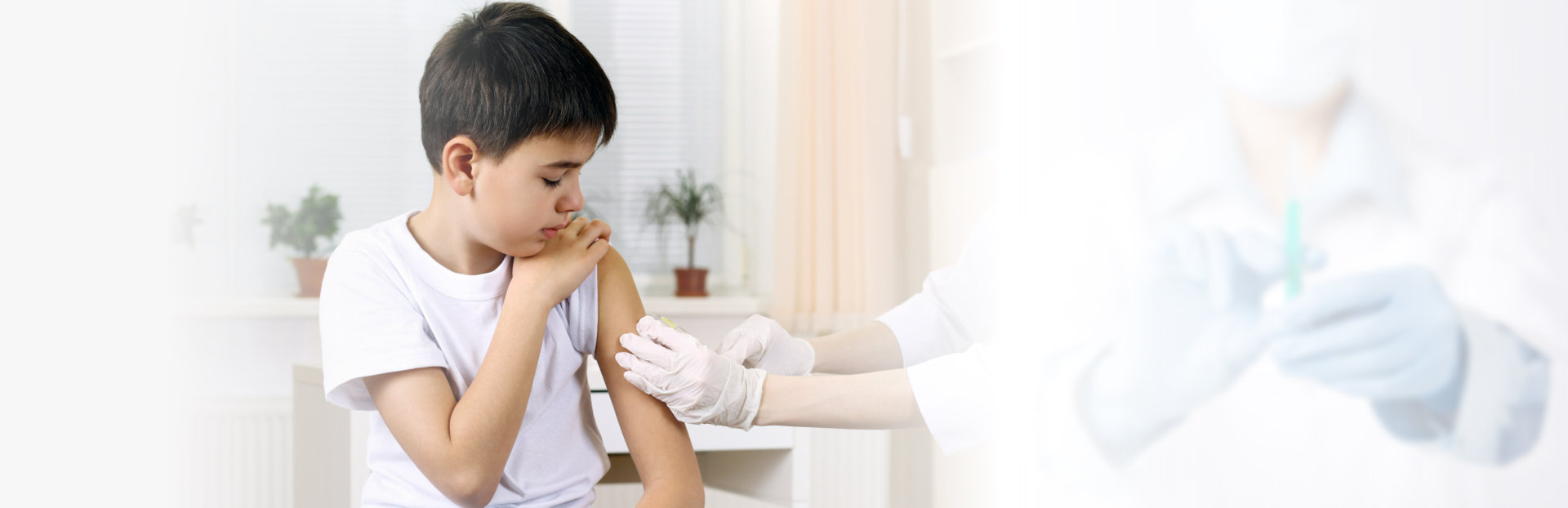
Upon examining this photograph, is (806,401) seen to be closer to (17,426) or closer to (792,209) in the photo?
(792,209)

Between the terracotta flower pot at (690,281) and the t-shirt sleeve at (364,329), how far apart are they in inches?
62.2

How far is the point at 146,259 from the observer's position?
225cm

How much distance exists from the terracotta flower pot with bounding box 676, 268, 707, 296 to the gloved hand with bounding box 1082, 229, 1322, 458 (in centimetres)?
169

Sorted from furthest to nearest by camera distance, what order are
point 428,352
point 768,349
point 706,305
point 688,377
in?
1. point 706,305
2. point 768,349
3. point 688,377
4. point 428,352

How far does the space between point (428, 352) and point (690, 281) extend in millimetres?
1638

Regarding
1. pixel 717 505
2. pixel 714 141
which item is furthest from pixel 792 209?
pixel 717 505

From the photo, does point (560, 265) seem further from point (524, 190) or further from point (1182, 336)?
point (1182, 336)

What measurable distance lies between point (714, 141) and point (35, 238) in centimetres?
144

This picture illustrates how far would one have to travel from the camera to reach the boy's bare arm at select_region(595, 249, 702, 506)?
1.03 metres

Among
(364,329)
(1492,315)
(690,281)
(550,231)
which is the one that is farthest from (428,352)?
(690,281)

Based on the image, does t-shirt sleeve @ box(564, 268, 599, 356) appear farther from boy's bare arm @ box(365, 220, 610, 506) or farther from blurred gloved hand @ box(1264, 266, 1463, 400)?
blurred gloved hand @ box(1264, 266, 1463, 400)

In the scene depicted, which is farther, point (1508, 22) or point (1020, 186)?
point (1020, 186)

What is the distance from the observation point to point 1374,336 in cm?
84

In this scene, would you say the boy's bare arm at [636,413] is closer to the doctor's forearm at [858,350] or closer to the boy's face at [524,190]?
the boy's face at [524,190]
